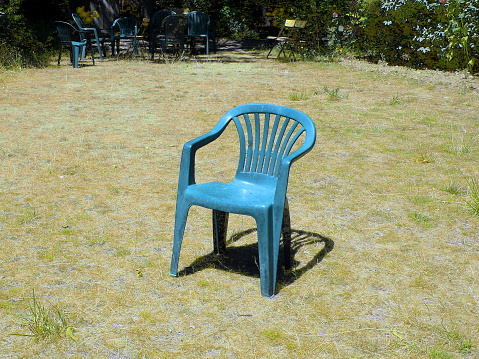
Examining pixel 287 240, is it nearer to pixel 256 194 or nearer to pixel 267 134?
pixel 256 194

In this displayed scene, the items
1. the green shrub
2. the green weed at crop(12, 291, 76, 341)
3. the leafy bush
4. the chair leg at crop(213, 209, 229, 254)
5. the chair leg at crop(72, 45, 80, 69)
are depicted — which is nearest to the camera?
Result: the green weed at crop(12, 291, 76, 341)

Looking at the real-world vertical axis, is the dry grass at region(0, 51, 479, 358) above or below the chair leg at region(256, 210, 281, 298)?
below

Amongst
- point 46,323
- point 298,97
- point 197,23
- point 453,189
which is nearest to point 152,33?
point 197,23

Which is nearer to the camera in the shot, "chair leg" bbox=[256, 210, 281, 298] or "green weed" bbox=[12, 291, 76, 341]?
"green weed" bbox=[12, 291, 76, 341]

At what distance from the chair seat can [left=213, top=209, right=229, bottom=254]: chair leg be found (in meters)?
0.25

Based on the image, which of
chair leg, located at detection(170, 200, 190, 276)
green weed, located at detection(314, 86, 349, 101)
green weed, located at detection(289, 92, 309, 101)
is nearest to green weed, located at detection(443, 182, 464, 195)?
chair leg, located at detection(170, 200, 190, 276)

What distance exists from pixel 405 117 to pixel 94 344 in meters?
6.01

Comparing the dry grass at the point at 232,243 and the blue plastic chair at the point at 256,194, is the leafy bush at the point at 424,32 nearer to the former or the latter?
the dry grass at the point at 232,243

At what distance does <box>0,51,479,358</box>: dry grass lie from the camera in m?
2.75

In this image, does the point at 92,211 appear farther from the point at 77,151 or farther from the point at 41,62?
the point at 41,62

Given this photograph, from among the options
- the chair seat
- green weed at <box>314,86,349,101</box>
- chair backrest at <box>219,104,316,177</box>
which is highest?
chair backrest at <box>219,104,316,177</box>

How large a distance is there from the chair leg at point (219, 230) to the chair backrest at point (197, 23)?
1098 centimetres

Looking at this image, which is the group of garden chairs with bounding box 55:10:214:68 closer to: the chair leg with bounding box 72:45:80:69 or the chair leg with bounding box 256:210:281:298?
the chair leg with bounding box 72:45:80:69

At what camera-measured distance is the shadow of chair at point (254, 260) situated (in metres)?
3.41
